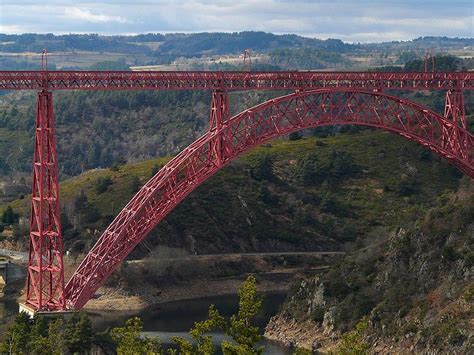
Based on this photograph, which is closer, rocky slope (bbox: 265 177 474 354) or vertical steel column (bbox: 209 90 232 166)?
rocky slope (bbox: 265 177 474 354)

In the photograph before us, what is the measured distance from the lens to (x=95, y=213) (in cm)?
11856

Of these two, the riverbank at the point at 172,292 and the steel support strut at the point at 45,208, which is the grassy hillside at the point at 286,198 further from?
the steel support strut at the point at 45,208

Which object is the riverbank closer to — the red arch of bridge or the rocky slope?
the rocky slope

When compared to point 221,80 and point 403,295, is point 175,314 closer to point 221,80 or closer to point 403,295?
point 403,295

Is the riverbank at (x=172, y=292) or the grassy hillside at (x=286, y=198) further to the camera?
the grassy hillside at (x=286, y=198)

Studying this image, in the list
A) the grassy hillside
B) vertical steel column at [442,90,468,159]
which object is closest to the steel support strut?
vertical steel column at [442,90,468,159]

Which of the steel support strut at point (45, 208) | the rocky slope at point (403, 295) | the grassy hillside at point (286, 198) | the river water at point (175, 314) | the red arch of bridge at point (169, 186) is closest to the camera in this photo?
the steel support strut at point (45, 208)

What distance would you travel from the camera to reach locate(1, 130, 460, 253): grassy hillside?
118 meters

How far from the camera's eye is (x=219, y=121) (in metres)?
76.0

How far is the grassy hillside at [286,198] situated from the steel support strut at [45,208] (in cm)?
3737

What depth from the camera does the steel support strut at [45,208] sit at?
7150cm

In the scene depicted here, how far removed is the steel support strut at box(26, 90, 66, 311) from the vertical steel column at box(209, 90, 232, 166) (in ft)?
34.2

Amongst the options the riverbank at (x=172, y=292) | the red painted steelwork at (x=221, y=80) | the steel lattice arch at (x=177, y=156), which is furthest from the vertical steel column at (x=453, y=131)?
A: the riverbank at (x=172, y=292)

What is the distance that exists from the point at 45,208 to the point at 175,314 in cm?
2569
